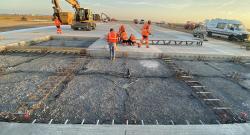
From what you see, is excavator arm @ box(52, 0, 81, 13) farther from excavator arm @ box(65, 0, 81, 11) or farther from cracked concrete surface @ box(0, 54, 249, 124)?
cracked concrete surface @ box(0, 54, 249, 124)

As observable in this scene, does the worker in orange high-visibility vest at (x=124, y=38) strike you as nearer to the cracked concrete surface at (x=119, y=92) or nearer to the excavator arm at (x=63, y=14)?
the cracked concrete surface at (x=119, y=92)

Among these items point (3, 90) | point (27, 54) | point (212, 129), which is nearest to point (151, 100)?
point (212, 129)

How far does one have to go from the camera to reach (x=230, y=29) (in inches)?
852

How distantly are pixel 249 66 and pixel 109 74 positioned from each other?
27.8 ft

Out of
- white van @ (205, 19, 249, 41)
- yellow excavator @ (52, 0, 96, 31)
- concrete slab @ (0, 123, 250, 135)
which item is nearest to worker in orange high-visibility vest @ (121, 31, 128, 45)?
concrete slab @ (0, 123, 250, 135)

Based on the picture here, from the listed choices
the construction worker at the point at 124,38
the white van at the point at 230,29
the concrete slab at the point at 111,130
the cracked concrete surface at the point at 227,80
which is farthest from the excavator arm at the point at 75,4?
the concrete slab at the point at 111,130

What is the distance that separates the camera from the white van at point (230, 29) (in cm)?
2081

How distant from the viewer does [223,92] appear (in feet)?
21.7

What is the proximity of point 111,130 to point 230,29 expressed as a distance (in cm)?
2259

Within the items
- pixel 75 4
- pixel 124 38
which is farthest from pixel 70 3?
pixel 124 38

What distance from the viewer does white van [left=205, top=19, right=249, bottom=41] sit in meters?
20.8

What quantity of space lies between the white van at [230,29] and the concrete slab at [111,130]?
795 inches

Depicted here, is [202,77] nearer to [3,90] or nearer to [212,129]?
[212,129]

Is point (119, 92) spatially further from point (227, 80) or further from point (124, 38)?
point (124, 38)
